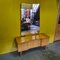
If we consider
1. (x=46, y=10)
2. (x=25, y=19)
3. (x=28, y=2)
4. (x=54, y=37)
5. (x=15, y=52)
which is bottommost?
(x=15, y=52)

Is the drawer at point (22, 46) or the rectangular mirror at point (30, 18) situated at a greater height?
the rectangular mirror at point (30, 18)

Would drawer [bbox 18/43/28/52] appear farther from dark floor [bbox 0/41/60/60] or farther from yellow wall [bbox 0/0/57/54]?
yellow wall [bbox 0/0/57/54]

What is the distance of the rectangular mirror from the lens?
146 inches

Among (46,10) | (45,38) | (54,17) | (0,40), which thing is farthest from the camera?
(54,17)

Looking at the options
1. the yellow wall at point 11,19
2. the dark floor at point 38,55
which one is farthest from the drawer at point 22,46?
the yellow wall at point 11,19

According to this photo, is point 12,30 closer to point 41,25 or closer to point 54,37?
point 41,25

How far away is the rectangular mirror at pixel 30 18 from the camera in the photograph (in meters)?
3.71

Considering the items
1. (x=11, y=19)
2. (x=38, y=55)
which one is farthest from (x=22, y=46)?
(x=11, y=19)

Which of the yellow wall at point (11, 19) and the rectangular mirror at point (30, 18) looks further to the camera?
the rectangular mirror at point (30, 18)

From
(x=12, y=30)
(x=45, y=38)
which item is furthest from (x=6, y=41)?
(x=45, y=38)

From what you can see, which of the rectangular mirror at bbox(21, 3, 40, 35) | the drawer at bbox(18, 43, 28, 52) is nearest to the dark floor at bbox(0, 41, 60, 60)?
the drawer at bbox(18, 43, 28, 52)

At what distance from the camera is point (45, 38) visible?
376 cm

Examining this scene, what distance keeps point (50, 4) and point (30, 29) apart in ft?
4.38

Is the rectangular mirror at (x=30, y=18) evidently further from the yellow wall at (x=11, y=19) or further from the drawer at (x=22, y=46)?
the drawer at (x=22, y=46)
